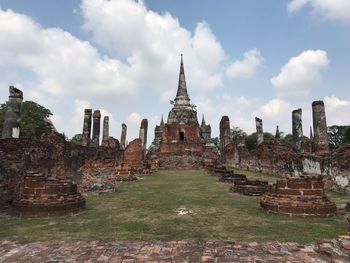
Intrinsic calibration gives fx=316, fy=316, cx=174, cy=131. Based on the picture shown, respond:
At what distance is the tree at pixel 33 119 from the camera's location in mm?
30398

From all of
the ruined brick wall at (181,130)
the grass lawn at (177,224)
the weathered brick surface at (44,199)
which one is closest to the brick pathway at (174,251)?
Answer: the grass lawn at (177,224)

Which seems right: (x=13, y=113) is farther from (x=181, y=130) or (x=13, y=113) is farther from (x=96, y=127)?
(x=181, y=130)

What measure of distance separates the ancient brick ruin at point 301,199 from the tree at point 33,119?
27650 mm

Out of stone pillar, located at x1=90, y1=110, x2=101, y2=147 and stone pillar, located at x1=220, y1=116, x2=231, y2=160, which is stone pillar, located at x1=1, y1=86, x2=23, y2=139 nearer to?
stone pillar, located at x1=90, y1=110, x2=101, y2=147

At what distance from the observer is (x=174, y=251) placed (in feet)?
12.4

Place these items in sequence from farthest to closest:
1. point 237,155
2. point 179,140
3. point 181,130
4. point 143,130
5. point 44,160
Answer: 1. point 181,130
2. point 179,140
3. point 143,130
4. point 237,155
5. point 44,160

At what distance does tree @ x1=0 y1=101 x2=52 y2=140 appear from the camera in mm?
30398

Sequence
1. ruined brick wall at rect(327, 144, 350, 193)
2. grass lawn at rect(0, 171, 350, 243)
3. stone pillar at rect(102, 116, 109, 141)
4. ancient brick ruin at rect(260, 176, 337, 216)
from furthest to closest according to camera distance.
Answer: stone pillar at rect(102, 116, 109, 141), ruined brick wall at rect(327, 144, 350, 193), ancient brick ruin at rect(260, 176, 337, 216), grass lawn at rect(0, 171, 350, 243)

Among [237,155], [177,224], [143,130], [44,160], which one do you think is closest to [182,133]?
[143,130]

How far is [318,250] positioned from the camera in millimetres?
3734

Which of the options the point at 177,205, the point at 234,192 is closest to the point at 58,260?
the point at 177,205

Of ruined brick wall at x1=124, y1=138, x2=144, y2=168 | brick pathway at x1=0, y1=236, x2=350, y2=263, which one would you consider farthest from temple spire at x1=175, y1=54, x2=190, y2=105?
brick pathway at x1=0, y1=236, x2=350, y2=263

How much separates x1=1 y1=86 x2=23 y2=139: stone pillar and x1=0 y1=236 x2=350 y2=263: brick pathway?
21.5 feet

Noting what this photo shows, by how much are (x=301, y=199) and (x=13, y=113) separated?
8.52m
